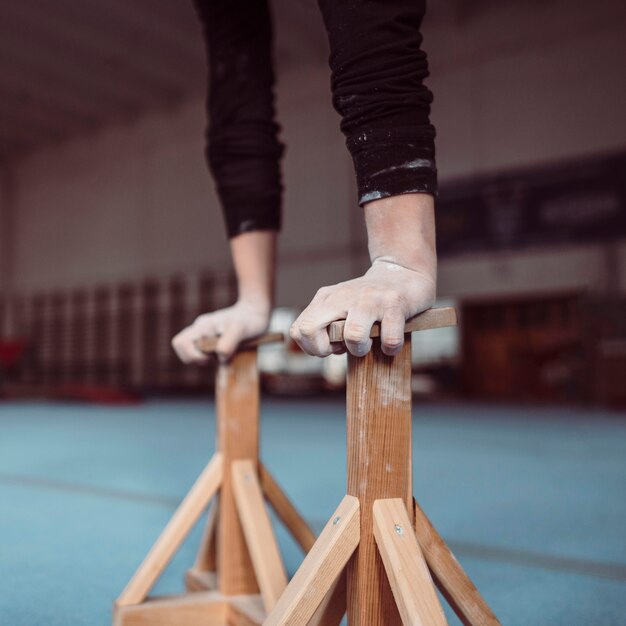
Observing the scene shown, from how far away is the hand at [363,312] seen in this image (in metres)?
0.66

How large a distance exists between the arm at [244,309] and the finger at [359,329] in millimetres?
388

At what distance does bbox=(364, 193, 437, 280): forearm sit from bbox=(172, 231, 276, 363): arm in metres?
0.33

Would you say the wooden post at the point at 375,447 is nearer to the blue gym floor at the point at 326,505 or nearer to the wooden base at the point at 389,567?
the wooden base at the point at 389,567

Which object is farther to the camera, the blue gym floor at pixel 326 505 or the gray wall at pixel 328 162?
the gray wall at pixel 328 162

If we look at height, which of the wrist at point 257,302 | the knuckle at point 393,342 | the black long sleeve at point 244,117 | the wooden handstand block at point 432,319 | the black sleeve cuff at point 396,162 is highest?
the black long sleeve at point 244,117

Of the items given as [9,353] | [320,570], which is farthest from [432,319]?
[9,353]

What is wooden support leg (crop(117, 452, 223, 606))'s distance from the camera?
0.97m

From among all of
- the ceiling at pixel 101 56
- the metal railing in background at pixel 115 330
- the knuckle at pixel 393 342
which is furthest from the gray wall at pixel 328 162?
the knuckle at pixel 393 342

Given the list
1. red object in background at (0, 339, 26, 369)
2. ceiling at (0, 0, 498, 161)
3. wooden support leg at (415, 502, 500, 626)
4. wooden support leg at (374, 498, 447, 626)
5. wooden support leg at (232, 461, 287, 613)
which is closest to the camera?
wooden support leg at (374, 498, 447, 626)

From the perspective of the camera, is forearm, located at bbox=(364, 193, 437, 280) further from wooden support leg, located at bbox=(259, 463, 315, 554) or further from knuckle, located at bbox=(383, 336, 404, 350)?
wooden support leg, located at bbox=(259, 463, 315, 554)

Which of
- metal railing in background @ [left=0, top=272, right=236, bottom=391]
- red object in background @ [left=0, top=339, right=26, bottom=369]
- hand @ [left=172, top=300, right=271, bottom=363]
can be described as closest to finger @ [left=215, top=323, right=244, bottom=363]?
hand @ [left=172, top=300, right=271, bottom=363]

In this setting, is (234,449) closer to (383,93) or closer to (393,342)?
(393,342)

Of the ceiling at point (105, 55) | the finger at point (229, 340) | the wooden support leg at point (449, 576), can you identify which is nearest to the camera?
the wooden support leg at point (449, 576)

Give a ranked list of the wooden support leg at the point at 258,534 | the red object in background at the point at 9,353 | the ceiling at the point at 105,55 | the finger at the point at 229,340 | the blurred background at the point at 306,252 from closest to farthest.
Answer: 1. the wooden support leg at the point at 258,534
2. the finger at the point at 229,340
3. the blurred background at the point at 306,252
4. the ceiling at the point at 105,55
5. the red object in background at the point at 9,353
